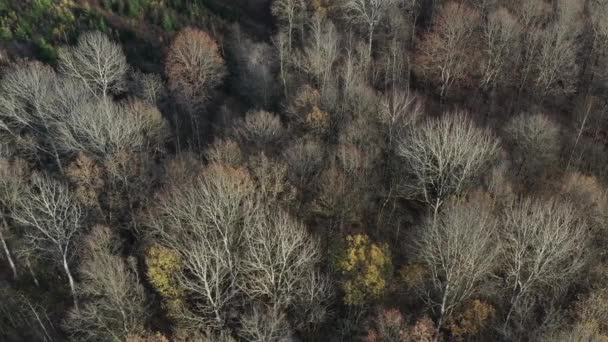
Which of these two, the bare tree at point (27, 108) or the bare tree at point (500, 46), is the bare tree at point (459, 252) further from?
the bare tree at point (27, 108)

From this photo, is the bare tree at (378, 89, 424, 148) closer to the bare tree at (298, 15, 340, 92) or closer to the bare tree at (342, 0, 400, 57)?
the bare tree at (298, 15, 340, 92)

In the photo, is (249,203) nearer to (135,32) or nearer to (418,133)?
(418,133)

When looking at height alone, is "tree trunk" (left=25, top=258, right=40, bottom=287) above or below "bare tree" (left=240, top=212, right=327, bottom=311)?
below

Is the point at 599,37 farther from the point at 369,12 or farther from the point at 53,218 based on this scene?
the point at 53,218

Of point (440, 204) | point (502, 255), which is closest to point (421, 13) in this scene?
point (440, 204)

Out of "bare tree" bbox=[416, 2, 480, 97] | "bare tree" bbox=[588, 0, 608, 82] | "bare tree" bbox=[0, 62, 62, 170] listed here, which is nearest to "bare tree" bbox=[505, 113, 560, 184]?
"bare tree" bbox=[416, 2, 480, 97]

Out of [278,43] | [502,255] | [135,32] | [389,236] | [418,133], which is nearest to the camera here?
[502,255]
